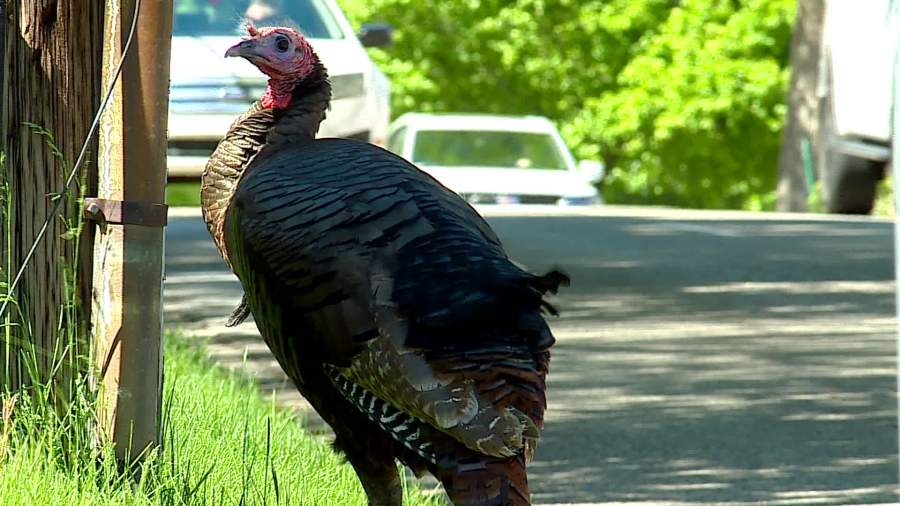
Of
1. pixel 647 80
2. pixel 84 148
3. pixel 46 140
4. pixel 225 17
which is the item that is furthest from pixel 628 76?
pixel 84 148

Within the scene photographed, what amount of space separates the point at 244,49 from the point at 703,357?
15.6ft

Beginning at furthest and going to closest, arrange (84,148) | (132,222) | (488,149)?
(488,149), (132,222), (84,148)

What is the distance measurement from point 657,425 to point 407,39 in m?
36.8

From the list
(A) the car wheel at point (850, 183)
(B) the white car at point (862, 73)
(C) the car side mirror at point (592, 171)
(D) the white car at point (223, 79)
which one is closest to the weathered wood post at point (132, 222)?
(B) the white car at point (862, 73)

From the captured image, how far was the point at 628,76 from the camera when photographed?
4038 centimetres

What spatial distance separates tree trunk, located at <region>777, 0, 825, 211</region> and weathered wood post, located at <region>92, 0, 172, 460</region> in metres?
27.8

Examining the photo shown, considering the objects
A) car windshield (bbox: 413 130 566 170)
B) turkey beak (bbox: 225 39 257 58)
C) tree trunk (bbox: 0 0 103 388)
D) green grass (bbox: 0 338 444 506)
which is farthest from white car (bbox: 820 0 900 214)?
tree trunk (bbox: 0 0 103 388)

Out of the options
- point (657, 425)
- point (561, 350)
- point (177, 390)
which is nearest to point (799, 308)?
point (561, 350)

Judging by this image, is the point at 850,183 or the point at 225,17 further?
the point at 850,183

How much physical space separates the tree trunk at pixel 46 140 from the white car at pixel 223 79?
330 inches

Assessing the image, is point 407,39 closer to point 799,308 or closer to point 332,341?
point 799,308

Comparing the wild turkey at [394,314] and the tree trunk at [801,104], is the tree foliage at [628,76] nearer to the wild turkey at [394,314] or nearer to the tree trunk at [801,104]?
the tree trunk at [801,104]

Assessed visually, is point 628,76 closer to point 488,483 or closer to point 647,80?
point 647,80

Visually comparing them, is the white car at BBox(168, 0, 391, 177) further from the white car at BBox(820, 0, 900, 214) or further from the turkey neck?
the turkey neck
